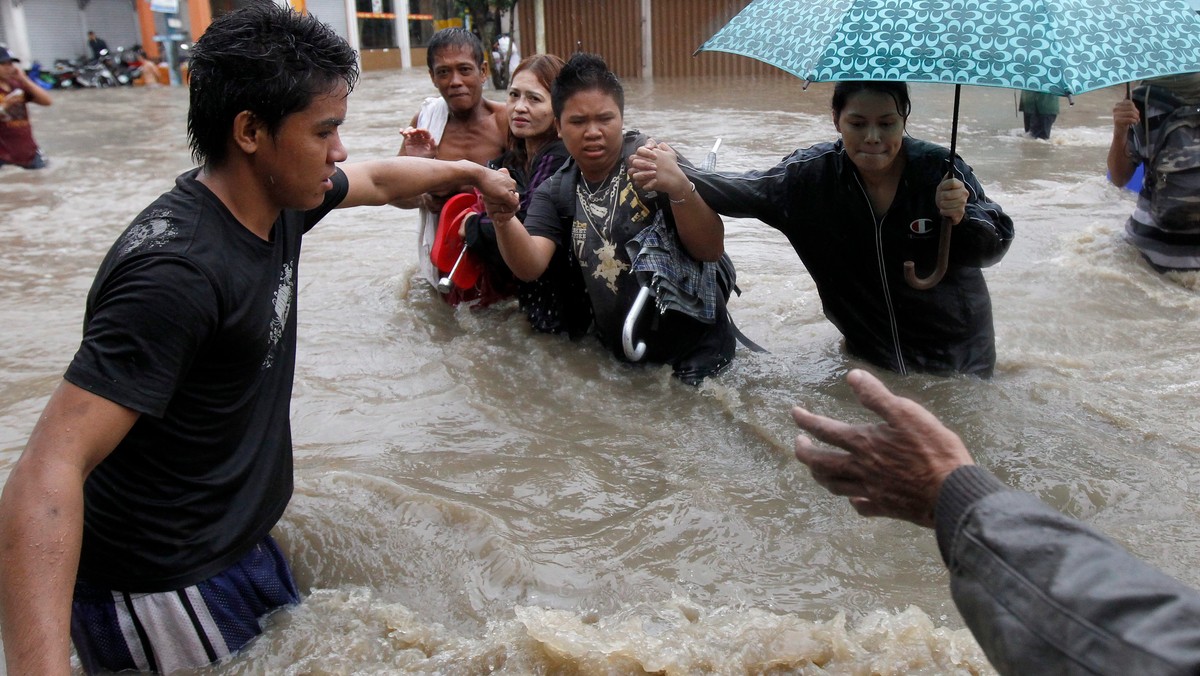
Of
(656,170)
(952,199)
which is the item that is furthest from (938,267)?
(656,170)

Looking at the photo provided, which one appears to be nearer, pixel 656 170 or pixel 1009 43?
pixel 1009 43

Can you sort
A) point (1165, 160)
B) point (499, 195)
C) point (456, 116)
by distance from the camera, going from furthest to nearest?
point (1165, 160)
point (456, 116)
point (499, 195)

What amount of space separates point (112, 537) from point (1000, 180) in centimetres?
810

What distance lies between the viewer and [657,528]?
300cm

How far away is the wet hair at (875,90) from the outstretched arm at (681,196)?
0.56 metres

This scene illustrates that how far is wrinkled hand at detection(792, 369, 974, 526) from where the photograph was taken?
1.43 metres

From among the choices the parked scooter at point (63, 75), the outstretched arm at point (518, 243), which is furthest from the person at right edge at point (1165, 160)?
the parked scooter at point (63, 75)

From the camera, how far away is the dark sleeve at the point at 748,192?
3521 mm

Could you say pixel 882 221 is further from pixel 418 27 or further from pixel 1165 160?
pixel 418 27

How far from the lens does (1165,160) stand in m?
5.20

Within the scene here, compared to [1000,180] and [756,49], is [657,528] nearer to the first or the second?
[756,49]

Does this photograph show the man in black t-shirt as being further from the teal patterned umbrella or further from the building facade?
the building facade

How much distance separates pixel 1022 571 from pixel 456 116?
13.8 ft

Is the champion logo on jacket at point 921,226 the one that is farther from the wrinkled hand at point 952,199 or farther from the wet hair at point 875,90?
the wet hair at point 875,90
